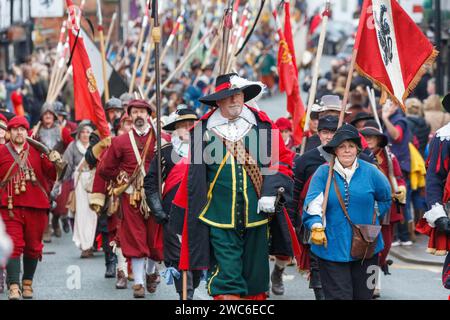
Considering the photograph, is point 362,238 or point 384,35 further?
point 384,35

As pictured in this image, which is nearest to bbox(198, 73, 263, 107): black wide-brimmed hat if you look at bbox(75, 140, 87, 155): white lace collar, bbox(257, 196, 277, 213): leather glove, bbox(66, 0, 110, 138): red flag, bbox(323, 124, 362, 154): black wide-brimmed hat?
bbox(323, 124, 362, 154): black wide-brimmed hat

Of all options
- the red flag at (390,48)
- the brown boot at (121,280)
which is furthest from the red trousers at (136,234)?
the red flag at (390,48)

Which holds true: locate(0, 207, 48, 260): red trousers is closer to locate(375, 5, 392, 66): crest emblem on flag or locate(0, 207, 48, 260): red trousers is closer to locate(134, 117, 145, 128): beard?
locate(134, 117, 145, 128): beard

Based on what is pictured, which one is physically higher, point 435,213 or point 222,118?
point 222,118

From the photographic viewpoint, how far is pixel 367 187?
9.63 m

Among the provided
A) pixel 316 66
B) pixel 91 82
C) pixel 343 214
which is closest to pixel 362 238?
pixel 343 214

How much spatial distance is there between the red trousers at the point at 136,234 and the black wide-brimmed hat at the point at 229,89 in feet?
10.5

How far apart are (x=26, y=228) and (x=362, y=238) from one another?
3.92 m

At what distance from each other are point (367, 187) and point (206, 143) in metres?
1.25

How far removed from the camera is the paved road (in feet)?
41.1

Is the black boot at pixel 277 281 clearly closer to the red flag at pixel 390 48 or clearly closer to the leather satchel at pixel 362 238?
the red flag at pixel 390 48

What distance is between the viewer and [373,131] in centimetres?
1245

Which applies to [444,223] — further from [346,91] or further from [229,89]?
[229,89]

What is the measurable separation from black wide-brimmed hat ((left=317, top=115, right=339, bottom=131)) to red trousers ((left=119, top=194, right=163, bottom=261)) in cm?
212
